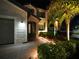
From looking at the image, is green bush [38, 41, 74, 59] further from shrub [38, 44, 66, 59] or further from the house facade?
the house facade

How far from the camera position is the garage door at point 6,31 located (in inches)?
831

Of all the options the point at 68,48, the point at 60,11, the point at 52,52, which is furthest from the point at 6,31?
the point at 52,52

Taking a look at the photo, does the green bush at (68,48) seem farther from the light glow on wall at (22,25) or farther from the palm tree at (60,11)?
the light glow on wall at (22,25)

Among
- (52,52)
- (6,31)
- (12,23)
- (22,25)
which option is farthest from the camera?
(22,25)

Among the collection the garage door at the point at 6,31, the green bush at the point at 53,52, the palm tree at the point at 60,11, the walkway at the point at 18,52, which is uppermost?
the palm tree at the point at 60,11

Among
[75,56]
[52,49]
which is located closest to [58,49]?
[52,49]

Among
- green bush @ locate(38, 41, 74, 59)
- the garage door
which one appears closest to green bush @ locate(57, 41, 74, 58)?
green bush @ locate(38, 41, 74, 59)

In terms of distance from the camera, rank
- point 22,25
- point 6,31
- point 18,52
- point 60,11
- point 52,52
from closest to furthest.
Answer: point 52,52, point 60,11, point 18,52, point 6,31, point 22,25

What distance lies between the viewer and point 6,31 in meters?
21.5

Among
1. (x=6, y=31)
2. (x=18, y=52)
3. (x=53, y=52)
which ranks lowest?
(x=18, y=52)

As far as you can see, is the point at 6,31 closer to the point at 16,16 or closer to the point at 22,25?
the point at 16,16

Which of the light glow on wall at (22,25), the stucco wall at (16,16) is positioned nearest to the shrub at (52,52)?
the stucco wall at (16,16)

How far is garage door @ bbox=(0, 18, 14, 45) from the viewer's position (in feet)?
69.3

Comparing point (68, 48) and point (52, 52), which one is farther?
point (68, 48)
